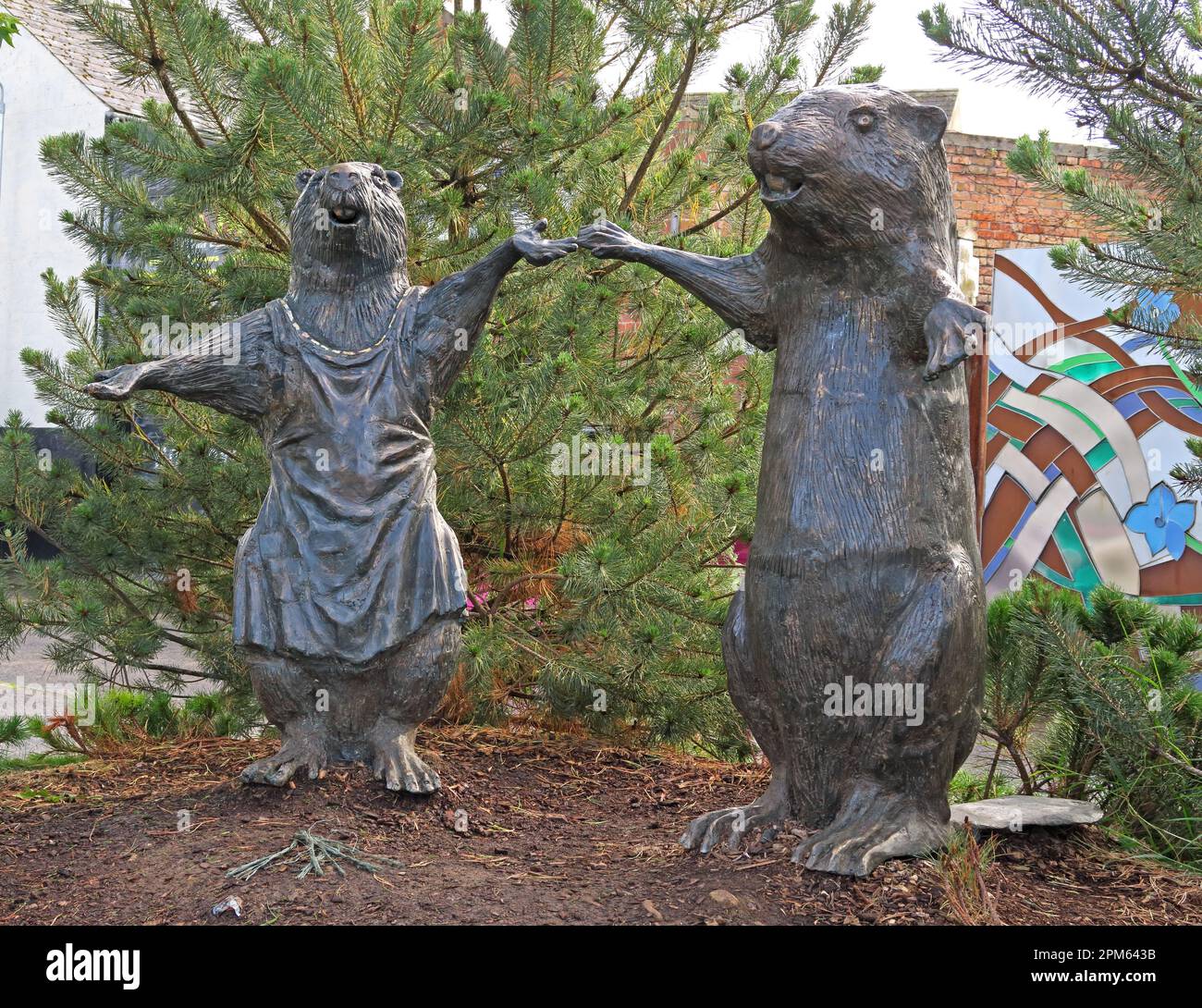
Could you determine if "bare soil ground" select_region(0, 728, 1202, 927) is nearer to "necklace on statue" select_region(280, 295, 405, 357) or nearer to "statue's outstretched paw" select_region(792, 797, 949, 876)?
"statue's outstretched paw" select_region(792, 797, 949, 876)

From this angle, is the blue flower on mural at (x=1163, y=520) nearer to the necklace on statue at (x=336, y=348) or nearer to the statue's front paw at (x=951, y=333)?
the statue's front paw at (x=951, y=333)

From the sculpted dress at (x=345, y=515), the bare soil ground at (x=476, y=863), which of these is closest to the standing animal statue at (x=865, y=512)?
the bare soil ground at (x=476, y=863)

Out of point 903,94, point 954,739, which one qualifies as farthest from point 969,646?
point 903,94

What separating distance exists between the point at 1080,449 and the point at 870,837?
778cm

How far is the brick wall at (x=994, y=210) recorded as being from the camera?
35.0 feet

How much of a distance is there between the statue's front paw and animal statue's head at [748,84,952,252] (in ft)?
0.89

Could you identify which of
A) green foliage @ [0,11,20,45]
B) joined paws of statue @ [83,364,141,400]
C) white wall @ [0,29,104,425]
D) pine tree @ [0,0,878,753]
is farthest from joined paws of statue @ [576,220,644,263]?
white wall @ [0,29,104,425]

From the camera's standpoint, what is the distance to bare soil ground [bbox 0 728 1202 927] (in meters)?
3.06

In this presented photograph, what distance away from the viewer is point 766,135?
3.25 metres

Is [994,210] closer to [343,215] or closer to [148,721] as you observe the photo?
[343,215]

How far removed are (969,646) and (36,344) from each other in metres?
14.8

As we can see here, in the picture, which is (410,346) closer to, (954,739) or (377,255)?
(377,255)

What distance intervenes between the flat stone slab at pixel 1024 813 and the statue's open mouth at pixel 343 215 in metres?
2.51
